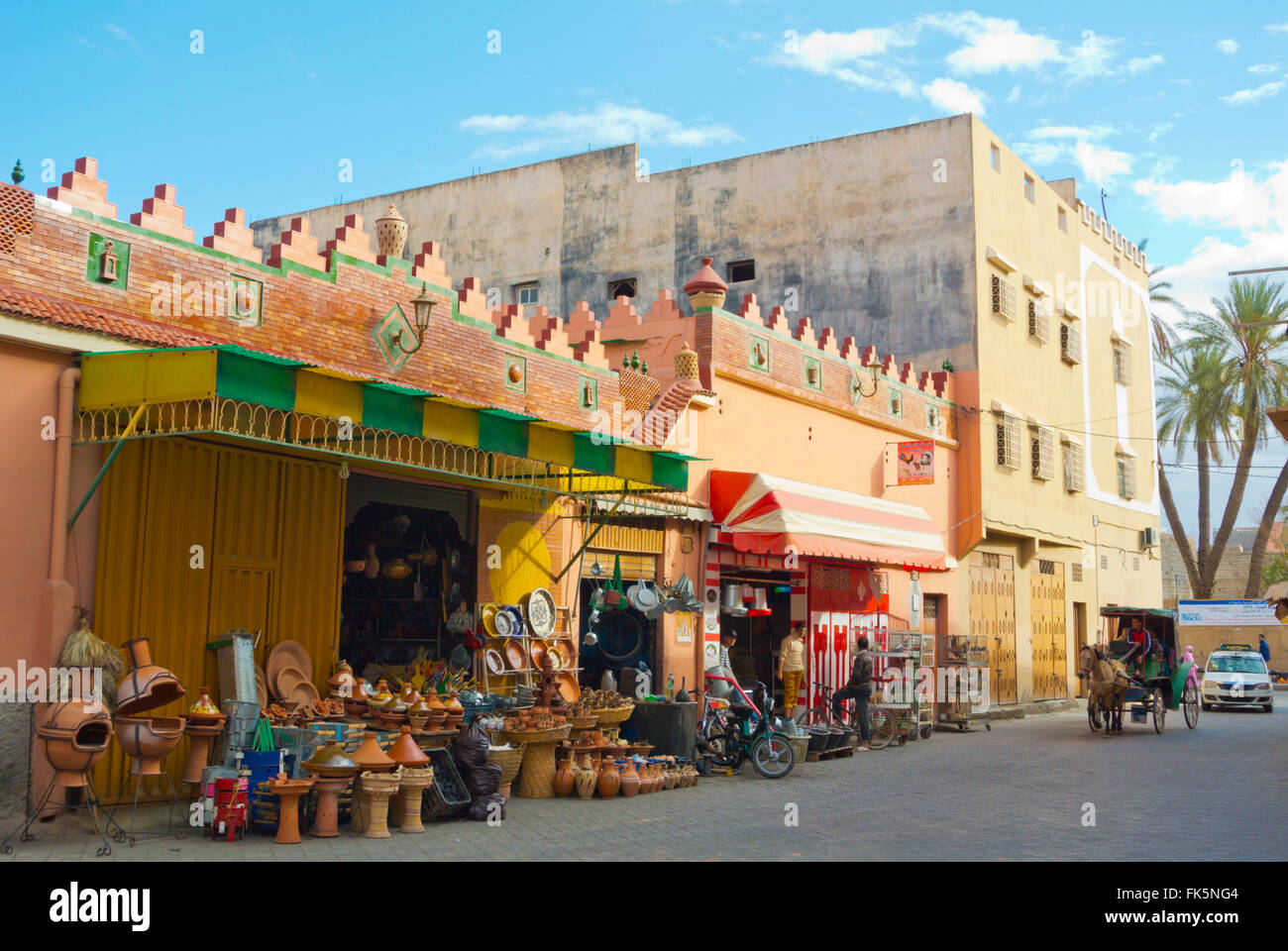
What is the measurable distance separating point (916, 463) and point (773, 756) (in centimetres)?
1014

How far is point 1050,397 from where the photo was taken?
103 ft

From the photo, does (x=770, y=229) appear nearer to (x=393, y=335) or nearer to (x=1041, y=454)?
(x=1041, y=454)

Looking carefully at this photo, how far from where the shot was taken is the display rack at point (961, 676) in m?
22.8

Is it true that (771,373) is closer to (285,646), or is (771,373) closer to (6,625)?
(285,646)

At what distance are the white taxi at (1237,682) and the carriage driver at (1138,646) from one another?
23.6ft

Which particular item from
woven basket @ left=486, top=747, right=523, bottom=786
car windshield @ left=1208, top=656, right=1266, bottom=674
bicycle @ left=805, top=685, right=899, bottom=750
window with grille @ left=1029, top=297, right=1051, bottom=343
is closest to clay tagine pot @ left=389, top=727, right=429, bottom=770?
woven basket @ left=486, top=747, right=523, bottom=786

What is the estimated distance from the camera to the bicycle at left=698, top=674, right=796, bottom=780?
49.7ft

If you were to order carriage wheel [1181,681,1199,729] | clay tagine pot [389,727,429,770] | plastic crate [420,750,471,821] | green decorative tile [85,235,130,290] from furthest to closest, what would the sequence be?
1. carriage wheel [1181,681,1199,729]
2. plastic crate [420,750,471,821]
3. clay tagine pot [389,727,429,770]
4. green decorative tile [85,235,130,290]

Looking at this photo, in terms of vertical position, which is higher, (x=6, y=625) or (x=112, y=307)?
(x=112, y=307)

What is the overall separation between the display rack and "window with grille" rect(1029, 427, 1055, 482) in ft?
25.1

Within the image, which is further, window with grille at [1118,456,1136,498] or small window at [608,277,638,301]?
window with grille at [1118,456,1136,498]

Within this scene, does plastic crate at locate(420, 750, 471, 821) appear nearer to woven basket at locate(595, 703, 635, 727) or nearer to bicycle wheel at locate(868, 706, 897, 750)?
woven basket at locate(595, 703, 635, 727)
